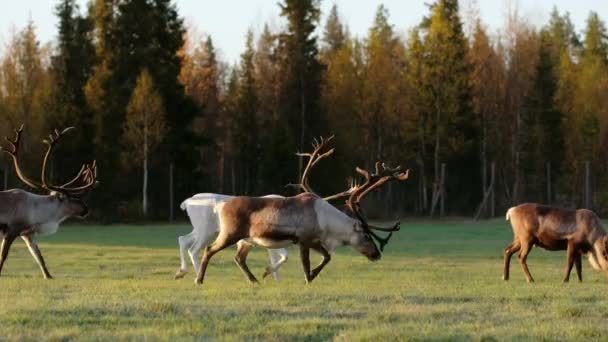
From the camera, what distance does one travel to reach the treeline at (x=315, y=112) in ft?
159

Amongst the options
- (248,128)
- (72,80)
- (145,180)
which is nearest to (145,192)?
(145,180)

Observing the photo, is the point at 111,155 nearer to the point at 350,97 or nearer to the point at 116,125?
the point at 116,125

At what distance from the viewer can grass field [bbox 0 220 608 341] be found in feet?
28.3

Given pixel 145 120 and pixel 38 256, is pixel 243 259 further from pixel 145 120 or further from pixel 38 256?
pixel 145 120

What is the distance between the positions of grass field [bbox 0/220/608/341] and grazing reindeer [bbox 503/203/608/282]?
0.54m

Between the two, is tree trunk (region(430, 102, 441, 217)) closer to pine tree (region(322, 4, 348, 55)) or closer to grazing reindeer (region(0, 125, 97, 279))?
pine tree (region(322, 4, 348, 55))

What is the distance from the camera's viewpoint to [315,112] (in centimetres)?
5578

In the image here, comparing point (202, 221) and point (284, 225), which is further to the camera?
point (202, 221)

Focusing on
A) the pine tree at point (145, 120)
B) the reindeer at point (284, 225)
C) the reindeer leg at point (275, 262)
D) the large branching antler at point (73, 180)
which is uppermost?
the pine tree at point (145, 120)

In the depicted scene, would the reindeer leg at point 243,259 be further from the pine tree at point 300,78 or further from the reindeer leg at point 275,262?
the pine tree at point 300,78

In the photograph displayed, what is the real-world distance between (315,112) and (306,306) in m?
45.6

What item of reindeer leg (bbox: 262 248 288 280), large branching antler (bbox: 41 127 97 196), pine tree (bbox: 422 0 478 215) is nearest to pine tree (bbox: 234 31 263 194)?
pine tree (bbox: 422 0 478 215)

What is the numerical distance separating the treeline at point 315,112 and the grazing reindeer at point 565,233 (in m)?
32.0

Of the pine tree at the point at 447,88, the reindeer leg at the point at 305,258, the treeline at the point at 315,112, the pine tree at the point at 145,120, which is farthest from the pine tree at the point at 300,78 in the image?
the reindeer leg at the point at 305,258
